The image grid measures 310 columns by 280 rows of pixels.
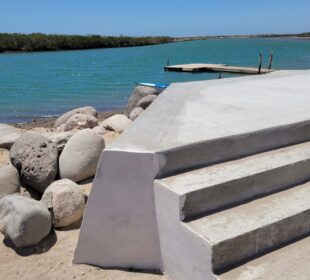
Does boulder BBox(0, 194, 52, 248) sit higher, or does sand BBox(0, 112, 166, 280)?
boulder BBox(0, 194, 52, 248)

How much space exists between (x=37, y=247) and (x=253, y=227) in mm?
1965

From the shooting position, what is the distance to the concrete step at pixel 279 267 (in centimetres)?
230

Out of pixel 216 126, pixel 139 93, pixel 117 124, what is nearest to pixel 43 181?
pixel 216 126

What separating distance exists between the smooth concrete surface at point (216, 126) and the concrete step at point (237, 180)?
10 centimetres

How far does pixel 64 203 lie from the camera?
154 inches

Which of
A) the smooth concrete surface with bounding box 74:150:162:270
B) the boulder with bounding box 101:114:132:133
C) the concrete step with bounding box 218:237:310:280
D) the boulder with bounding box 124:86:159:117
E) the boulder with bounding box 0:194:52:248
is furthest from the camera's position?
the boulder with bounding box 124:86:159:117

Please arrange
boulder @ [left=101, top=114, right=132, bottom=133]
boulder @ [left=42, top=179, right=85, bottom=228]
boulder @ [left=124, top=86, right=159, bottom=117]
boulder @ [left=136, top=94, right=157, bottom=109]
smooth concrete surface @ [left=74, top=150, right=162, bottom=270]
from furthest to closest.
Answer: boulder @ [left=124, top=86, right=159, bottom=117]
boulder @ [left=136, top=94, right=157, bottom=109]
boulder @ [left=101, top=114, right=132, bottom=133]
boulder @ [left=42, top=179, right=85, bottom=228]
smooth concrete surface @ [left=74, top=150, right=162, bottom=270]

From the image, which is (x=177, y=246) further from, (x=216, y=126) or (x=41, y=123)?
(x=41, y=123)

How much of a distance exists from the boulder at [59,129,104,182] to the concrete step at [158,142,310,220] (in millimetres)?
2307

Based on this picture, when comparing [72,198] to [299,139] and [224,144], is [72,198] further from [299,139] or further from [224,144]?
[299,139]

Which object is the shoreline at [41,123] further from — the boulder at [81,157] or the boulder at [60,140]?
the boulder at [81,157]

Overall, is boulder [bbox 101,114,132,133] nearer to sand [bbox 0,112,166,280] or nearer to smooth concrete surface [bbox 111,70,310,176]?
smooth concrete surface [bbox 111,70,310,176]

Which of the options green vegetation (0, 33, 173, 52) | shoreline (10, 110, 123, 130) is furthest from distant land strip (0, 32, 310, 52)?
shoreline (10, 110, 123, 130)

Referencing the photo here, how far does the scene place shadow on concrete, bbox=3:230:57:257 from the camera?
3480 mm
